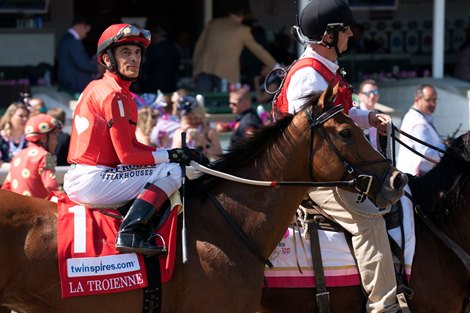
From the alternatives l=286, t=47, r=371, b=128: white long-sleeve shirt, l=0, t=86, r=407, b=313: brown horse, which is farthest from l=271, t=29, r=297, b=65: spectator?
l=0, t=86, r=407, b=313: brown horse

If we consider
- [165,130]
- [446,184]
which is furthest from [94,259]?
[165,130]

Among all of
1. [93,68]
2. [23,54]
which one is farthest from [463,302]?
[23,54]

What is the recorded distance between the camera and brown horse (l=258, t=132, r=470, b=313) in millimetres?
6449

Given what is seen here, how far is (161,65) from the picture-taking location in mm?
14320

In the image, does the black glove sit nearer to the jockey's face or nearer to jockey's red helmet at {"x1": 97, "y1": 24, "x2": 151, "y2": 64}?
the jockey's face

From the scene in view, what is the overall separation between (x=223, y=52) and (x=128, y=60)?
8554mm

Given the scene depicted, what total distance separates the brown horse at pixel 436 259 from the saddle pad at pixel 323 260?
0.05 metres

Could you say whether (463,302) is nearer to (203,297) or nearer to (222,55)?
(203,297)

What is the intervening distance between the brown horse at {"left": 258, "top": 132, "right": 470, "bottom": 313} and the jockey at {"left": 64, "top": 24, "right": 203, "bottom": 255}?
3.94 feet

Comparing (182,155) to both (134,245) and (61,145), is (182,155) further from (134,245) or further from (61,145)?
(61,145)

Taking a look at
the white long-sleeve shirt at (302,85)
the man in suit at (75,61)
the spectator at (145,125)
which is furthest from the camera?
the man in suit at (75,61)

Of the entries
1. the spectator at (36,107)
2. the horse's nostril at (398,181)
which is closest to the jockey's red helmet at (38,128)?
A: the spectator at (36,107)

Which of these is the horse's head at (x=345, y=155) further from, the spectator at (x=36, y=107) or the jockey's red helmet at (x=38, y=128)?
the spectator at (x=36, y=107)

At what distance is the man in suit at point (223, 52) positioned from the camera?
14195 mm
